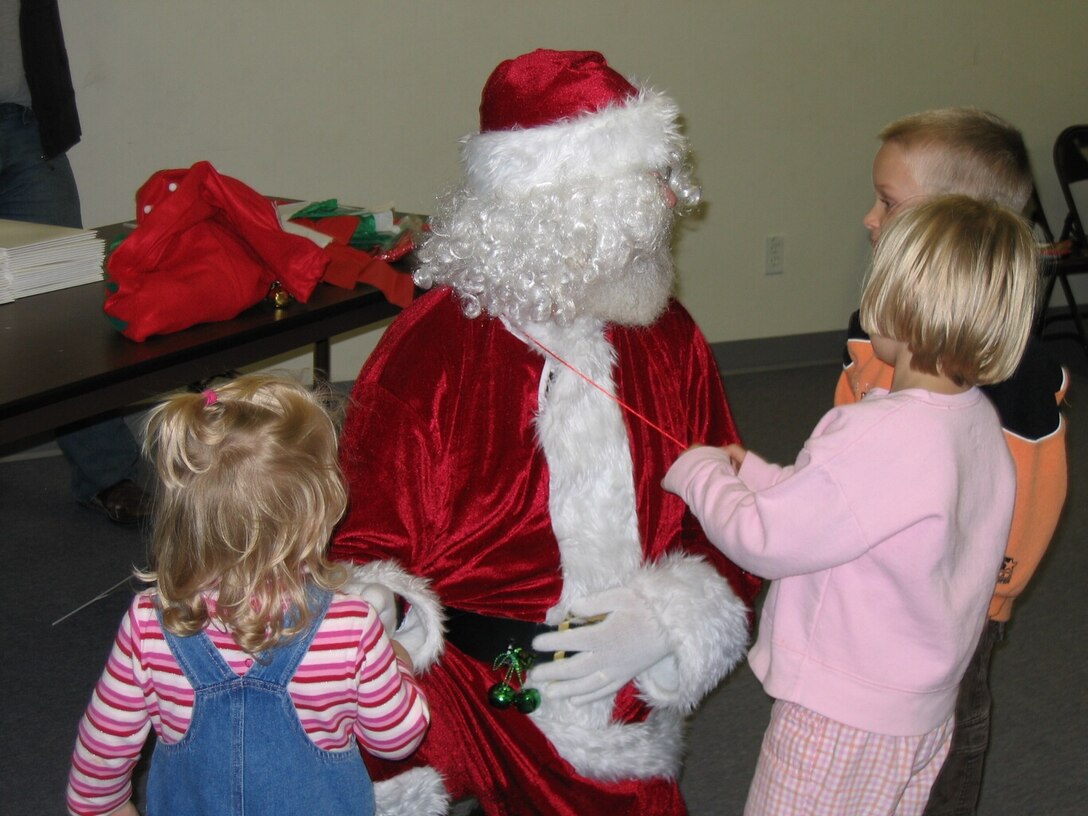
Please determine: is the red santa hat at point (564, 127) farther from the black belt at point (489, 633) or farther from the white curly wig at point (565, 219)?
the black belt at point (489, 633)

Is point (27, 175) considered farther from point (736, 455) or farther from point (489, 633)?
point (736, 455)

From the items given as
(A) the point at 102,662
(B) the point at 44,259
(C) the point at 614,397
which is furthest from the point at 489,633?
(A) the point at 102,662

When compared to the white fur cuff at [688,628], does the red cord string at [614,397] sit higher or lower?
higher

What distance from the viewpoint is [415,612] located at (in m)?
1.40

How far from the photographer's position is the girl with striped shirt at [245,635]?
111 cm

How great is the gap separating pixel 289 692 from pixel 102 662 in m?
1.55

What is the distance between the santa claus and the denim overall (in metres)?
0.24

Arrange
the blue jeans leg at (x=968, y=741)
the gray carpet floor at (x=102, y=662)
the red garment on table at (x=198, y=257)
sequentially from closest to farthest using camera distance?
the blue jeans leg at (x=968, y=741), the red garment on table at (x=198, y=257), the gray carpet floor at (x=102, y=662)

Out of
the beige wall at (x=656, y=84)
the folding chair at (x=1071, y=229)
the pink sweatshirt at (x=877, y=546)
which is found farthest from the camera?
the folding chair at (x=1071, y=229)

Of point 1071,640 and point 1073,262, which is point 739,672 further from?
point 1073,262

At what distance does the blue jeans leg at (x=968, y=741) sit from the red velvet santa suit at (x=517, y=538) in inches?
14.4

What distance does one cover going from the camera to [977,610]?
52.9 inches

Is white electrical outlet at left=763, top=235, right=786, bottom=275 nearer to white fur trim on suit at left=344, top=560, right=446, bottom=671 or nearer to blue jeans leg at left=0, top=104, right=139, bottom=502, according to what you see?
blue jeans leg at left=0, top=104, right=139, bottom=502

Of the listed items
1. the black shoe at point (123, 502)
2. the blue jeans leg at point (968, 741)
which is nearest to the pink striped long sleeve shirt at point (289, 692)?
the blue jeans leg at point (968, 741)
